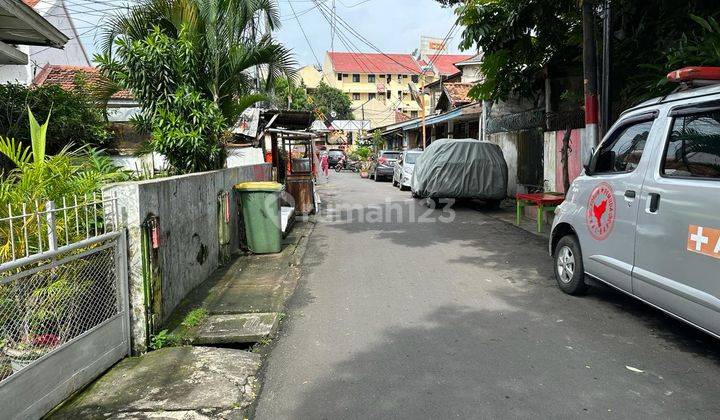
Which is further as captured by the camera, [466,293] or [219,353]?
[466,293]

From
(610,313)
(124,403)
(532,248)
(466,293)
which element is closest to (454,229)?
(532,248)

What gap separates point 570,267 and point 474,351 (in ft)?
7.34

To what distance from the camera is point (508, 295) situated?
20.5 feet

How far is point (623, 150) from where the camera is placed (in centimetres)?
529

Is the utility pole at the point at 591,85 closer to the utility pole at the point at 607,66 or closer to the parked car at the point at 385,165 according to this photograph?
the utility pole at the point at 607,66

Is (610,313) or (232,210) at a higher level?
(232,210)

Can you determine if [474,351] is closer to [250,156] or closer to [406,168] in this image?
[250,156]

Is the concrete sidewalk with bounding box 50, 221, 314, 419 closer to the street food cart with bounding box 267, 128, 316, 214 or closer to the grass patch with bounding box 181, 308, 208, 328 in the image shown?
the grass patch with bounding box 181, 308, 208, 328

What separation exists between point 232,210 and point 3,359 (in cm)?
546

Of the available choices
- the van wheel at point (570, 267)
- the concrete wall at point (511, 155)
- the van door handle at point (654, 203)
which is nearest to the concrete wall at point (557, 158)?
the concrete wall at point (511, 155)

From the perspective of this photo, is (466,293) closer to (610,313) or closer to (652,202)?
(610,313)

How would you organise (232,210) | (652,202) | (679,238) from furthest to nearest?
1. (232,210)
2. (652,202)
3. (679,238)

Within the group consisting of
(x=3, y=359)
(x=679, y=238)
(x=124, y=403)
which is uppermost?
(x=679, y=238)

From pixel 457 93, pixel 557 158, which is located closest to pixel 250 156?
pixel 557 158
